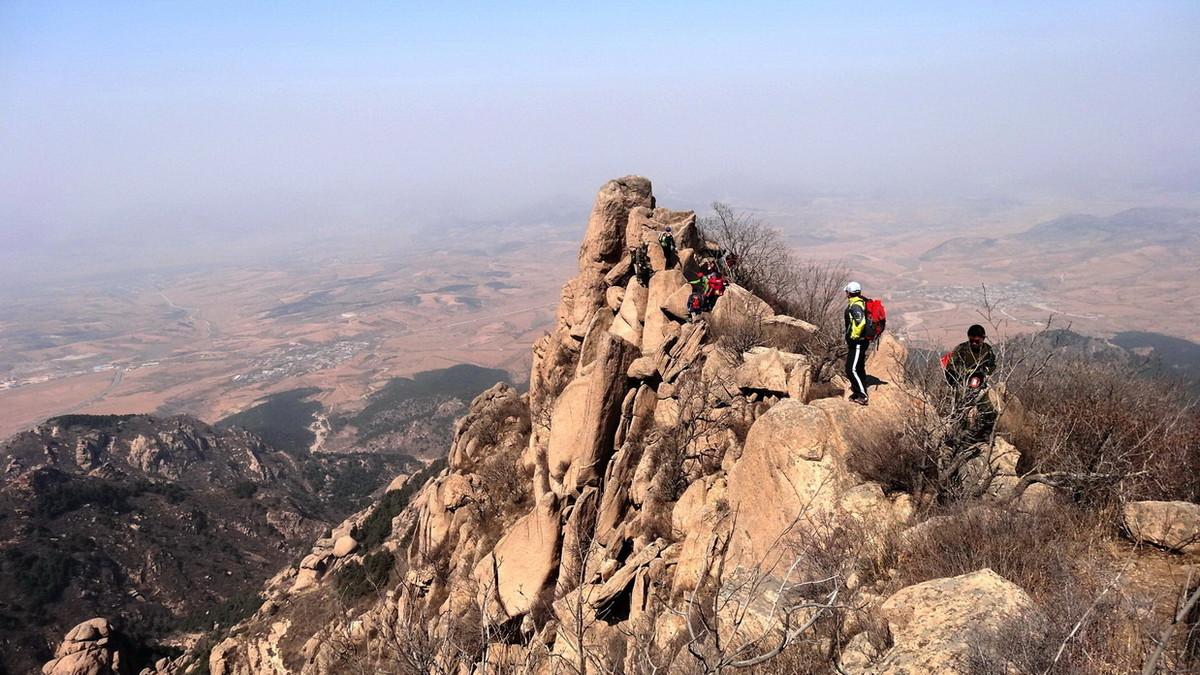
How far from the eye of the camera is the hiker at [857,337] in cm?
1105

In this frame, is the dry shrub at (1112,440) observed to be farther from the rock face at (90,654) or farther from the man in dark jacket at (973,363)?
the rock face at (90,654)

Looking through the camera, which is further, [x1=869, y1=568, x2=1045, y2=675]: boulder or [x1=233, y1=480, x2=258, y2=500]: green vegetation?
[x1=233, y1=480, x2=258, y2=500]: green vegetation

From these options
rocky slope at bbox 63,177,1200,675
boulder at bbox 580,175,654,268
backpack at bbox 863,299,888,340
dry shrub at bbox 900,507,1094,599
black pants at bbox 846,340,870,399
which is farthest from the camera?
boulder at bbox 580,175,654,268

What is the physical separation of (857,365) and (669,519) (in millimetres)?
5440

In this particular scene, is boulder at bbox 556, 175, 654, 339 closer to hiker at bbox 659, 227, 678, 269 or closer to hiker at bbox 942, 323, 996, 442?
hiker at bbox 659, 227, 678, 269

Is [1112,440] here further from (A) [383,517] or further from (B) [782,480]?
(A) [383,517]

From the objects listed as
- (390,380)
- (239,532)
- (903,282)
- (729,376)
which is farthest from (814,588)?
(903,282)

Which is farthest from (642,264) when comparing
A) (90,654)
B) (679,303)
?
(90,654)

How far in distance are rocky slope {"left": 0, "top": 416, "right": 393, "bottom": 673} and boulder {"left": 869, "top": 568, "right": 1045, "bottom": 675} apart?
2614 inches

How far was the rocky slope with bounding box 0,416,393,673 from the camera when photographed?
204 feet

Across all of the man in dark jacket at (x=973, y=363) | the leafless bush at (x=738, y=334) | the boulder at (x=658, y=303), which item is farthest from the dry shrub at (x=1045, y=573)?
the boulder at (x=658, y=303)

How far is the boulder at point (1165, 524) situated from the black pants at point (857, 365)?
15.1 ft

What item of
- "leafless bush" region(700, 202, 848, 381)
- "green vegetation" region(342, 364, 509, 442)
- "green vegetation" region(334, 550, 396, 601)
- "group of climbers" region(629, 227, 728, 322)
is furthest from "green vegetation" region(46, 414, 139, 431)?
"group of climbers" region(629, 227, 728, 322)

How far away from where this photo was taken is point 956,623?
5438 millimetres
